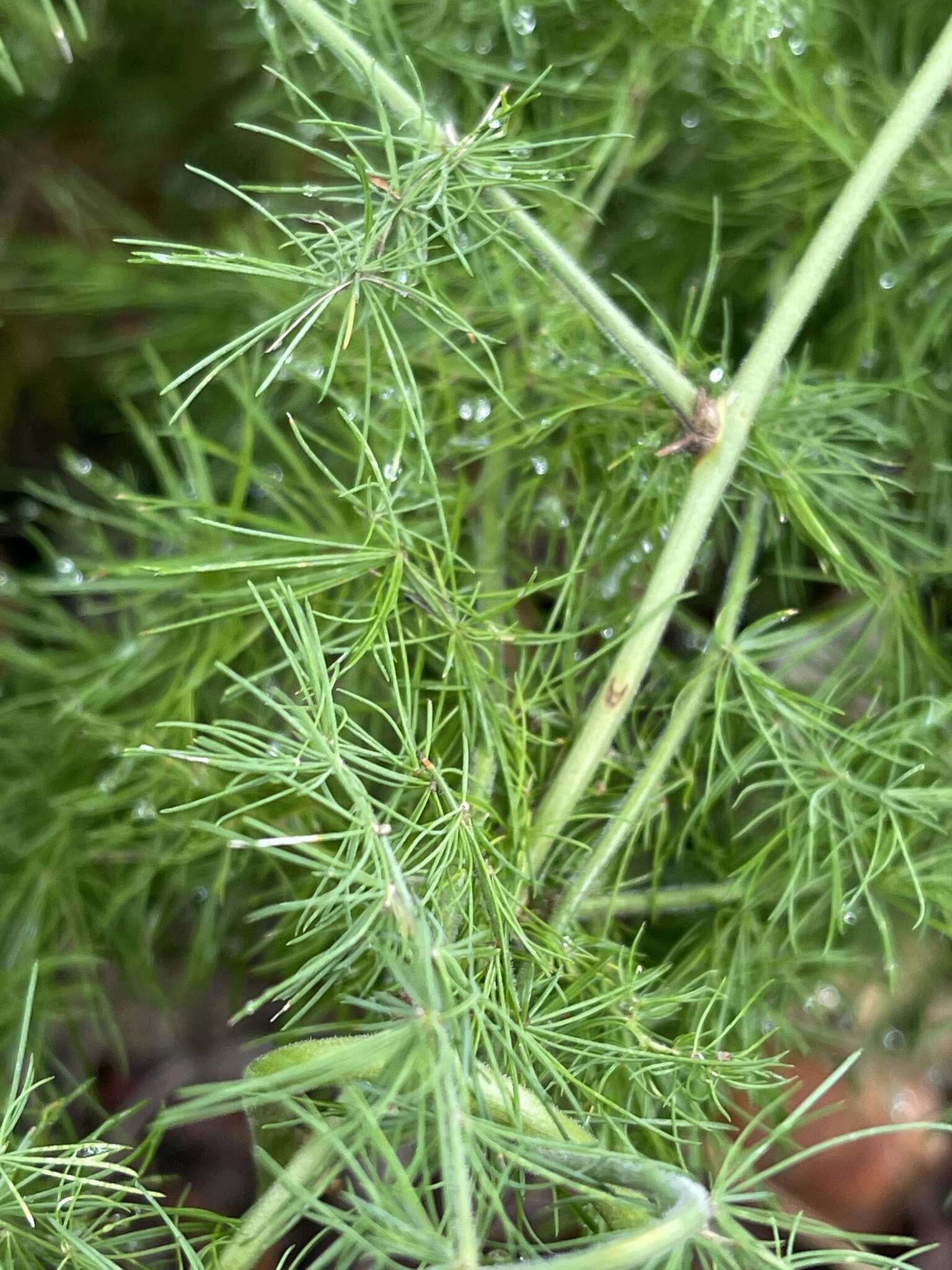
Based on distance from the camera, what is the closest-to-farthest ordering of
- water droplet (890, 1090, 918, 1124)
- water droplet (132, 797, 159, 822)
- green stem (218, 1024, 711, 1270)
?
green stem (218, 1024, 711, 1270) < water droplet (132, 797, 159, 822) < water droplet (890, 1090, 918, 1124)

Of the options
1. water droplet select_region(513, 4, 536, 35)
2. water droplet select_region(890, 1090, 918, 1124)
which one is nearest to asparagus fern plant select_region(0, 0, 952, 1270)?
water droplet select_region(513, 4, 536, 35)

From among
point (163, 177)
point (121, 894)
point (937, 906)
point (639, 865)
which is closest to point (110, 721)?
point (121, 894)

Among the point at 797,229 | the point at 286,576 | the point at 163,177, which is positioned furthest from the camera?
the point at 163,177

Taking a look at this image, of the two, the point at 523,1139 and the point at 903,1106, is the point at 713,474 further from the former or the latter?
the point at 903,1106

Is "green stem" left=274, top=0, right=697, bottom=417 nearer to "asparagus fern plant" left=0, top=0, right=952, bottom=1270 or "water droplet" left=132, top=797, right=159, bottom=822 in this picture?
"asparagus fern plant" left=0, top=0, right=952, bottom=1270

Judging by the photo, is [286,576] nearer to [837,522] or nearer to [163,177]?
[837,522]

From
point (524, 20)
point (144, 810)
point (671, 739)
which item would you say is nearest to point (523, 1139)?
point (671, 739)
